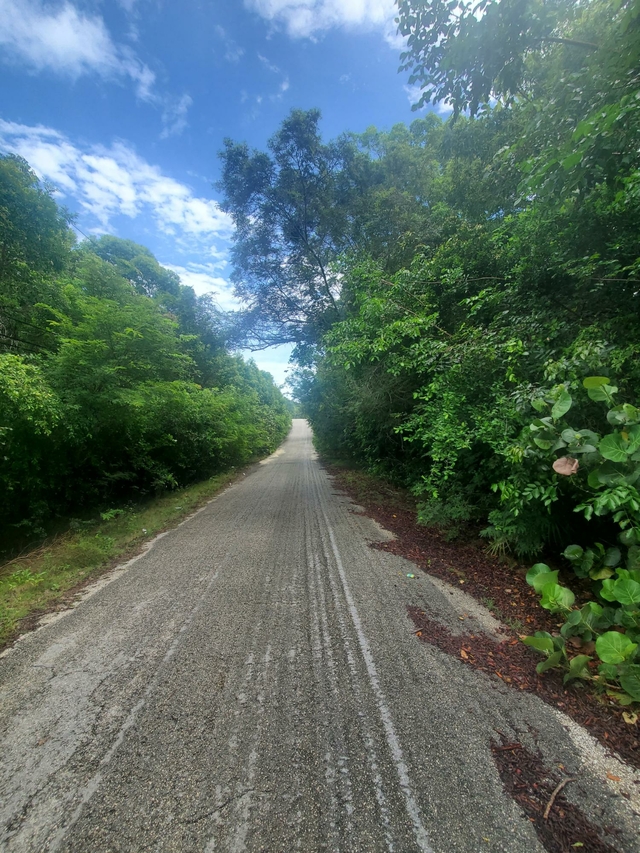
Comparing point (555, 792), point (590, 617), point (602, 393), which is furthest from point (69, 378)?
point (590, 617)

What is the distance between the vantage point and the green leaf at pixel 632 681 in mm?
1841

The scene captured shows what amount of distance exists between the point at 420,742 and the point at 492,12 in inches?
208

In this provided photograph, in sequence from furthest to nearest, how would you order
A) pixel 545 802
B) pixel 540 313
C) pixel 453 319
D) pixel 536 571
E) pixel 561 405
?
pixel 453 319
pixel 540 313
pixel 536 571
pixel 561 405
pixel 545 802

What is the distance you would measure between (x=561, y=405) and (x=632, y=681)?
66.3 inches

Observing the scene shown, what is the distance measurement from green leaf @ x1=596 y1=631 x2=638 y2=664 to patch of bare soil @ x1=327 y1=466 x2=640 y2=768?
373 millimetres

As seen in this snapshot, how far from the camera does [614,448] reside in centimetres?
200

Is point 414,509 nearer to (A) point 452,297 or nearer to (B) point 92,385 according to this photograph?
(A) point 452,297

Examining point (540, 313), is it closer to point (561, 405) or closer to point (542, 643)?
point (561, 405)

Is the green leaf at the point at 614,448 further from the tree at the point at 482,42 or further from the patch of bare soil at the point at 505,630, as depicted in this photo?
the tree at the point at 482,42

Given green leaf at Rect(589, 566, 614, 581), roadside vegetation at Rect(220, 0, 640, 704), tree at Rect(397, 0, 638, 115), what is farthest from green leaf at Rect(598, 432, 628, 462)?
tree at Rect(397, 0, 638, 115)

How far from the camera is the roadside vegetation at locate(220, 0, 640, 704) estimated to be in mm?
2184

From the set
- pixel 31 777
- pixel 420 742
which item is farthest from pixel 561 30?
pixel 31 777

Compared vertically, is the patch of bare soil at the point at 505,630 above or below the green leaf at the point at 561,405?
below

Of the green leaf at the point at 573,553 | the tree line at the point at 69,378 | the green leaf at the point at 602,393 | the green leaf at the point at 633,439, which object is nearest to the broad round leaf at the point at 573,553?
the green leaf at the point at 573,553
